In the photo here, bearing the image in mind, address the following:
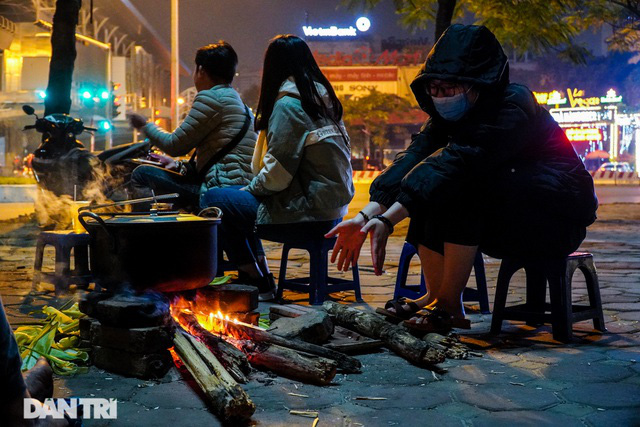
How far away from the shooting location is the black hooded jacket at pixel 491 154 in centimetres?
370

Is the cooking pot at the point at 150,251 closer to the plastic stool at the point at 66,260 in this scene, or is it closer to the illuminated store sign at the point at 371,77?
the plastic stool at the point at 66,260

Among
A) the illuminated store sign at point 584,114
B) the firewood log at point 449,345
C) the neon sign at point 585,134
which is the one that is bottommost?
the firewood log at point 449,345

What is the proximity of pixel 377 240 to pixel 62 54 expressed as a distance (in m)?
9.99

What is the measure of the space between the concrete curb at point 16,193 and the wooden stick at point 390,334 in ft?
55.1

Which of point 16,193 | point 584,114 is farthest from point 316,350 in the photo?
point 584,114

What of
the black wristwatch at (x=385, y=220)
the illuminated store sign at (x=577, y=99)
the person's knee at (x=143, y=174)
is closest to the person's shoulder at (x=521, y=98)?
the black wristwatch at (x=385, y=220)

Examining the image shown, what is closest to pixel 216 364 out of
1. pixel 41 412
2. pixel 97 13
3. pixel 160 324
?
pixel 160 324

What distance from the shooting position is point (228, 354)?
3387mm

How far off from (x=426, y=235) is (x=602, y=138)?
5740 cm

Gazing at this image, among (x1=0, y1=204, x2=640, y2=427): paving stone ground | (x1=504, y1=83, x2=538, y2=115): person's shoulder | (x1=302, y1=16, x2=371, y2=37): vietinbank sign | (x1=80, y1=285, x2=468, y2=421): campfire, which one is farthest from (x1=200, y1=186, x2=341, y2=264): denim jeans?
(x1=302, y1=16, x2=371, y2=37): vietinbank sign

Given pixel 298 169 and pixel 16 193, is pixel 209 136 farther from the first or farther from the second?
pixel 16 193

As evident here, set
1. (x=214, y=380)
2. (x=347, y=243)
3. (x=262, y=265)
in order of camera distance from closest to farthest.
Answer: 1. (x=214, y=380)
2. (x=347, y=243)
3. (x=262, y=265)

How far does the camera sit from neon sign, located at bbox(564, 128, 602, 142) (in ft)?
184

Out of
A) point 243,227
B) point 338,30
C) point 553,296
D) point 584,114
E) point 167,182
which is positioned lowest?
point 553,296
